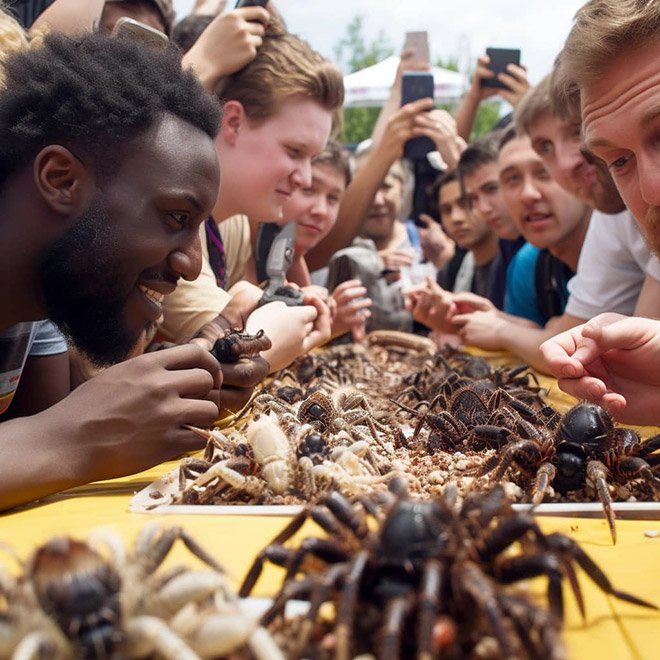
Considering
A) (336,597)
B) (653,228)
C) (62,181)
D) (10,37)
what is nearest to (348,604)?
(336,597)

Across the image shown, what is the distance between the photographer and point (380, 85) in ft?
26.3

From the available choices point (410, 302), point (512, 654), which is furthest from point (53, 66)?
point (410, 302)

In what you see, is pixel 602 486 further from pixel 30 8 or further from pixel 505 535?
pixel 30 8

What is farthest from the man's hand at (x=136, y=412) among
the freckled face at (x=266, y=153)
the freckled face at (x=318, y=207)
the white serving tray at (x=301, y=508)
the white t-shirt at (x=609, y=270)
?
the freckled face at (x=318, y=207)

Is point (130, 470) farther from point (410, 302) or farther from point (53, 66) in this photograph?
point (410, 302)

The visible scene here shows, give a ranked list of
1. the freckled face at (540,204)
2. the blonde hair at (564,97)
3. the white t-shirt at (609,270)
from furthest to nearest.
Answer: the freckled face at (540,204)
the white t-shirt at (609,270)
the blonde hair at (564,97)

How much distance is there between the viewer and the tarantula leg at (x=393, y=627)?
679 millimetres

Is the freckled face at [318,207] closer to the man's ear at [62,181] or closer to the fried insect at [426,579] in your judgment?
the man's ear at [62,181]

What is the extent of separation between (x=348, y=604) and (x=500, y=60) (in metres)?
5.73

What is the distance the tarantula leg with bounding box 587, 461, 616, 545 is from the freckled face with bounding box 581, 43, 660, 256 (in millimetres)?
690

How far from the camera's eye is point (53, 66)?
1690 mm

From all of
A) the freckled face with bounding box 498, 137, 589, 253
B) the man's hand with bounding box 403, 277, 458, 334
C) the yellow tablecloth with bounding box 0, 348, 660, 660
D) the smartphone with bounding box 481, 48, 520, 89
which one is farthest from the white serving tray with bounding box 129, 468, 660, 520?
the smartphone with bounding box 481, 48, 520, 89

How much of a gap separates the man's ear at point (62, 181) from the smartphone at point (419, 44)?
4.53 metres

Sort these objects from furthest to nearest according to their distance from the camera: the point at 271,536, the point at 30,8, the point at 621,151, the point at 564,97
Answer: the point at 30,8 → the point at 564,97 → the point at 621,151 → the point at 271,536
